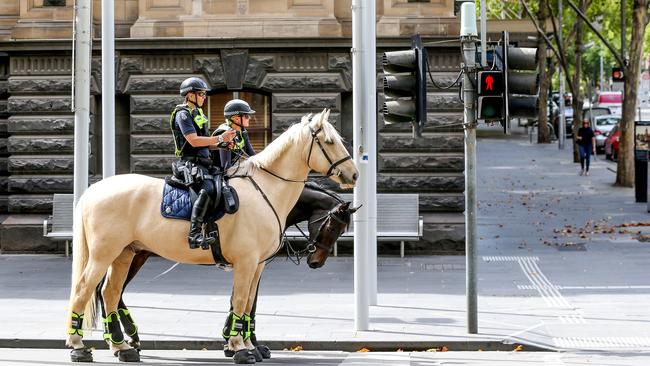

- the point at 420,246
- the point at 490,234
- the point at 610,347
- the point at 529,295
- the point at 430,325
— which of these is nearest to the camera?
the point at 610,347

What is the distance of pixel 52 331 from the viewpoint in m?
15.4

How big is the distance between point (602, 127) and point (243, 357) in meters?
49.0

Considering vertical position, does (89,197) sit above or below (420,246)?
above

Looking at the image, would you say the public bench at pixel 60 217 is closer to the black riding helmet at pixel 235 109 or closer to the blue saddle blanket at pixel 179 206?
the black riding helmet at pixel 235 109

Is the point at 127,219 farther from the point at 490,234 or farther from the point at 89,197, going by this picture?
the point at 490,234

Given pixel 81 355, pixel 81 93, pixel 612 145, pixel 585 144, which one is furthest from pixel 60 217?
pixel 612 145

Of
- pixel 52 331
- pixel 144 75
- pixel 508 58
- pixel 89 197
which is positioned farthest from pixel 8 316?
pixel 144 75

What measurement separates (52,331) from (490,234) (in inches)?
547

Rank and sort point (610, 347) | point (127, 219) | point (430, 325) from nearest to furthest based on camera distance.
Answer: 1. point (127, 219)
2. point (610, 347)
3. point (430, 325)

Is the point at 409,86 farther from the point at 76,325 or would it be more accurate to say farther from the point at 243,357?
the point at 76,325

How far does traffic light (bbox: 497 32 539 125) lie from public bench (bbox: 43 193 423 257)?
840 centimetres

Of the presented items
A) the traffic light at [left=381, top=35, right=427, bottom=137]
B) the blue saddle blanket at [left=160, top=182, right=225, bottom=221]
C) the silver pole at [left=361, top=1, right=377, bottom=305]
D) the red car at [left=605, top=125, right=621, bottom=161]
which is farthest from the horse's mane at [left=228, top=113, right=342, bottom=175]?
the red car at [left=605, top=125, right=621, bottom=161]

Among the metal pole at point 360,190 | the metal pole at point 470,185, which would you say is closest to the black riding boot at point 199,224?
the metal pole at point 360,190

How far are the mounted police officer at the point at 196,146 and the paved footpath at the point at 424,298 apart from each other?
1910 millimetres
